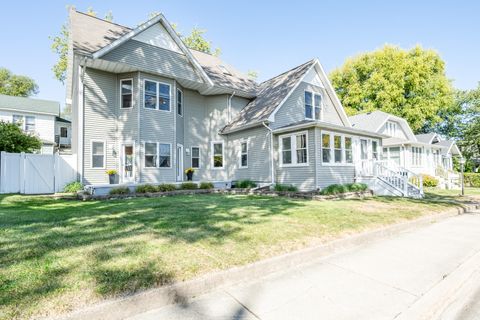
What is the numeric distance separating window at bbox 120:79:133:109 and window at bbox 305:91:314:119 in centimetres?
1009

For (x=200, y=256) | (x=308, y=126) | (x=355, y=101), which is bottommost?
(x=200, y=256)

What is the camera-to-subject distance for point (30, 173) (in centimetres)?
1138

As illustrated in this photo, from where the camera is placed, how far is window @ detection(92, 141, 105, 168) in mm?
12867

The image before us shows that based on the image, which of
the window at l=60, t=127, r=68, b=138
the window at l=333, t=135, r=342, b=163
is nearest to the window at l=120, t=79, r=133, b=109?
the window at l=333, t=135, r=342, b=163

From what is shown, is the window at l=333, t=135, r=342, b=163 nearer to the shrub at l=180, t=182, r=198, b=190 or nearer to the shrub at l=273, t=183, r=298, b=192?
the shrub at l=273, t=183, r=298, b=192

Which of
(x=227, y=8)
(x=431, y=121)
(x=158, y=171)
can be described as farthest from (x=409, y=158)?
(x=158, y=171)

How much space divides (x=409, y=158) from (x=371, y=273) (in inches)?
934

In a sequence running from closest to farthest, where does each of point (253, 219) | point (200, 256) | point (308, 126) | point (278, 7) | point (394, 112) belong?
point (200, 256), point (253, 219), point (308, 126), point (278, 7), point (394, 112)

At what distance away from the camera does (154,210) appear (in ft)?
22.9

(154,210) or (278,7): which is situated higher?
(278,7)

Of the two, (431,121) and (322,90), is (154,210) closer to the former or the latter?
(322,90)

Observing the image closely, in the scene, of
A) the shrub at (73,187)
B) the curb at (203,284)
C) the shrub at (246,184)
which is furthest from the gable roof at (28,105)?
the curb at (203,284)

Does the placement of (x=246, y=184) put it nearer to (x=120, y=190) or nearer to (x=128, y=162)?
(x=128, y=162)

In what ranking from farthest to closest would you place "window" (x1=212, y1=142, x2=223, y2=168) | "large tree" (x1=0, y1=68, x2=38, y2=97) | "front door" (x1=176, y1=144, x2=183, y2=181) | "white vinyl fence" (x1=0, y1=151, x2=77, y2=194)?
"large tree" (x1=0, y1=68, x2=38, y2=97), "window" (x1=212, y1=142, x2=223, y2=168), "front door" (x1=176, y1=144, x2=183, y2=181), "white vinyl fence" (x1=0, y1=151, x2=77, y2=194)
